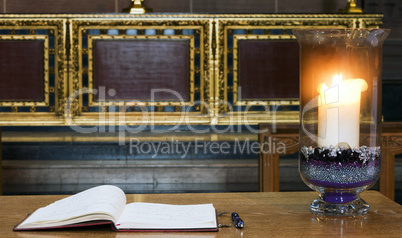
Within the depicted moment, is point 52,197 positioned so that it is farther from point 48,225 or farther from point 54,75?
point 54,75

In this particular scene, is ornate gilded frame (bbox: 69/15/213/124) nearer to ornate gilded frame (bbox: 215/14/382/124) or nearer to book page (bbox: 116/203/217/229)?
ornate gilded frame (bbox: 215/14/382/124)

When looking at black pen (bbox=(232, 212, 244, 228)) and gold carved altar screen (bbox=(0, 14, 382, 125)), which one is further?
gold carved altar screen (bbox=(0, 14, 382, 125))

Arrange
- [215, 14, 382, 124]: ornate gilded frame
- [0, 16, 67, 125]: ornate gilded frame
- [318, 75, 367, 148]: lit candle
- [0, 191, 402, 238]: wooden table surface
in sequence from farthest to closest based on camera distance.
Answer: [215, 14, 382, 124]: ornate gilded frame, [0, 16, 67, 125]: ornate gilded frame, [318, 75, 367, 148]: lit candle, [0, 191, 402, 238]: wooden table surface

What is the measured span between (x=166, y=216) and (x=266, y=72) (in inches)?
160

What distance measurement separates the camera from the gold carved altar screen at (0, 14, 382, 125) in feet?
16.9

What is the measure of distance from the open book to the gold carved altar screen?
12.0 feet

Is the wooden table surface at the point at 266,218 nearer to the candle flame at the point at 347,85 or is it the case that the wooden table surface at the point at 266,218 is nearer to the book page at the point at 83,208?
the book page at the point at 83,208

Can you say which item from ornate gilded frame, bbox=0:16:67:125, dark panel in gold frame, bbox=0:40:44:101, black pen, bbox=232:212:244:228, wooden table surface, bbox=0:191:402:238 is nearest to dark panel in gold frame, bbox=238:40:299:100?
ornate gilded frame, bbox=0:16:67:125

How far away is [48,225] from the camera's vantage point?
1.28m

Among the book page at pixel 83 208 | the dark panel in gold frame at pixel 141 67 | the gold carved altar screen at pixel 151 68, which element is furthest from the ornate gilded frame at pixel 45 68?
the book page at pixel 83 208

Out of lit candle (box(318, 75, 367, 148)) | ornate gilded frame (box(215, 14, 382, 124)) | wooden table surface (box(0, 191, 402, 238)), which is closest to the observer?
wooden table surface (box(0, 191, 402, 238))

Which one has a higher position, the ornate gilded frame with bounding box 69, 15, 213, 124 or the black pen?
the ornate gilded frame with bounding box 69, 15, 213, 124

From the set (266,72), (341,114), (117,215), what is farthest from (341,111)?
(266,72)

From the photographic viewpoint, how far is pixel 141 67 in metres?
5.23
